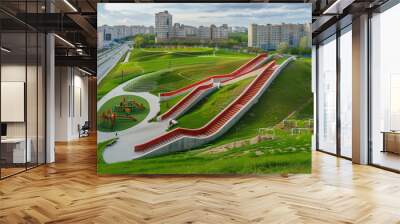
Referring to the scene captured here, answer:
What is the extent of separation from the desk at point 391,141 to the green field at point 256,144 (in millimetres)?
1782

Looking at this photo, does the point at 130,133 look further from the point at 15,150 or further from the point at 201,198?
the point at 201,198

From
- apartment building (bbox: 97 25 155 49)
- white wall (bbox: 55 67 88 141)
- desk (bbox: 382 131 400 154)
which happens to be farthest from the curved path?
white wall (bbox: 55 67 88 141)

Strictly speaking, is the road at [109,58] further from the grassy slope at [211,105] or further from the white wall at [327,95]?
the white wall at [327,95]

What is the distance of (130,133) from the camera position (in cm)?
707

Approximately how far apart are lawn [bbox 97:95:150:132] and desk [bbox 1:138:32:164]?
4.98 feet

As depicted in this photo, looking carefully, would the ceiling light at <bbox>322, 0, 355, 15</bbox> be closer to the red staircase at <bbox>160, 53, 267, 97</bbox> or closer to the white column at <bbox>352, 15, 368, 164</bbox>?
the white column at <bbox>352, 15, 368, 164</bbox>

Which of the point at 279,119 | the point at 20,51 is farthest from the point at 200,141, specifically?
the point at 20,51

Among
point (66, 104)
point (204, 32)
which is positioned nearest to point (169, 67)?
point (204, 32)

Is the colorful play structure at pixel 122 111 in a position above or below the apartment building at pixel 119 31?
below

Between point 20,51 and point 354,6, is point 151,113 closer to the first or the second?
point 20,51

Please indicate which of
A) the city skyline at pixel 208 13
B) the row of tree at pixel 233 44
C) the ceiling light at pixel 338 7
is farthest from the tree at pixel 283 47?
the ceiling light at pixel 338 7

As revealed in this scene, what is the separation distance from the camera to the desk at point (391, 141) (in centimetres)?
749

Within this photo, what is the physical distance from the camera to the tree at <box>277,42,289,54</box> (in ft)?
23.5

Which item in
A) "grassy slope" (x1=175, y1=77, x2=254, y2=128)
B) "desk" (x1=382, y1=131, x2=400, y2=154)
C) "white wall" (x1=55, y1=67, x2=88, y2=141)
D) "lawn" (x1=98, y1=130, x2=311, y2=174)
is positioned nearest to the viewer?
"lawn" (x1=98, y1=130, x2=311, y2=174)
